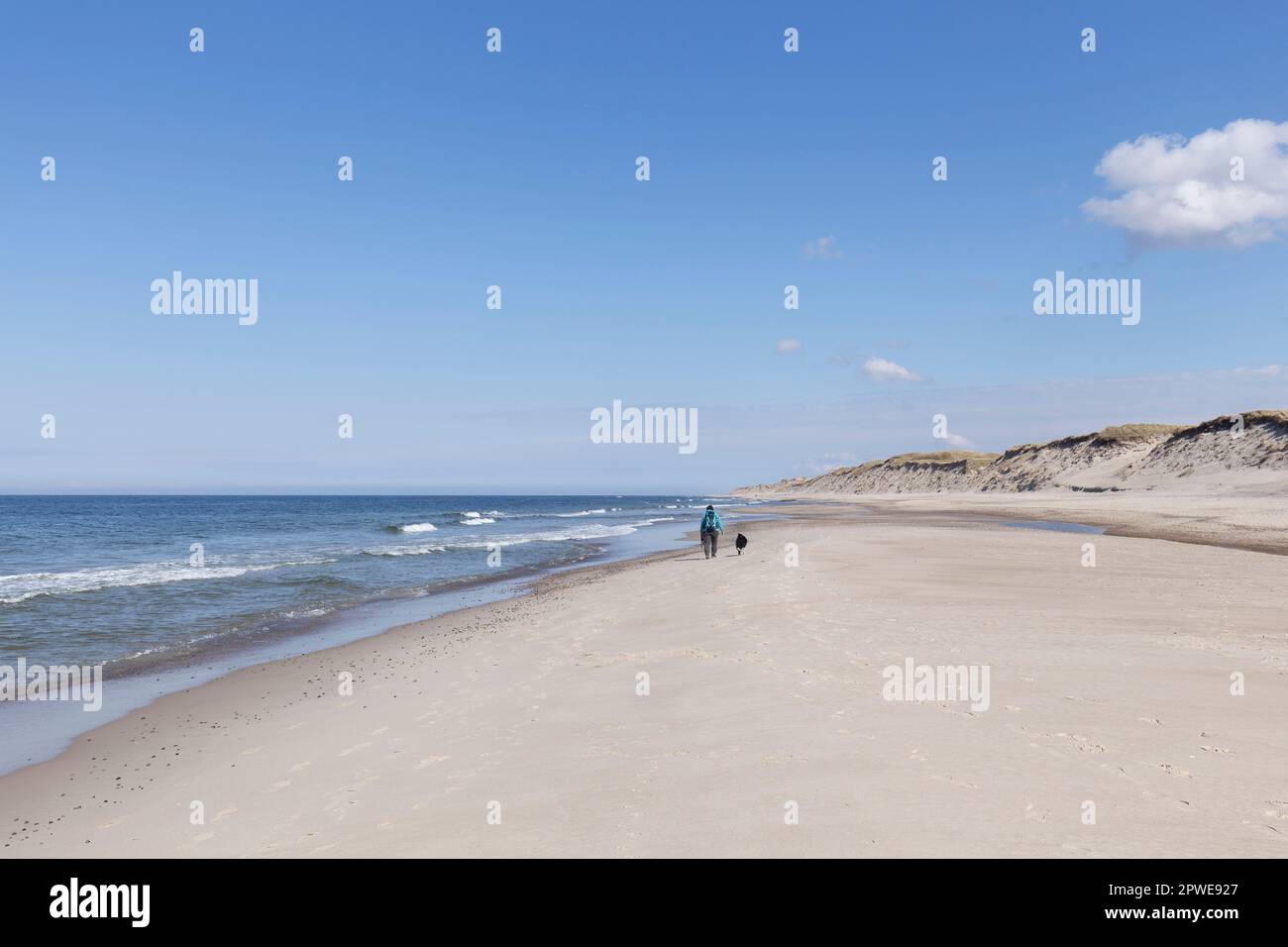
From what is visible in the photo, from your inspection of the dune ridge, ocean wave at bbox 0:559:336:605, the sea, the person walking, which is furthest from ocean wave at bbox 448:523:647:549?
the dune ridge

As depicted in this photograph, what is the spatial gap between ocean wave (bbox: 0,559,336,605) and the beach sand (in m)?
15.4

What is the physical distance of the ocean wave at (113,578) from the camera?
2367 centimetres

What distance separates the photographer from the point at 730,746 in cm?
712

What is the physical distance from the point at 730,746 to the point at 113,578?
29.1 m

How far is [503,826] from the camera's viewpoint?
18.7 ft

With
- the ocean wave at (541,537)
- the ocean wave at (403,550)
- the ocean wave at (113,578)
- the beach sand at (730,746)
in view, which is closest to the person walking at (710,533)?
the beach sand at (730,746)

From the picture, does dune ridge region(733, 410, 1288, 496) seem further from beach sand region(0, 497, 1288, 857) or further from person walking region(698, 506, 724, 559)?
beach sand region(0, 497, 1288, 857)

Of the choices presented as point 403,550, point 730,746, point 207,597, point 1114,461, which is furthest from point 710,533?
point 1114,461

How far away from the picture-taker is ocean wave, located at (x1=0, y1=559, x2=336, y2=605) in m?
23.7

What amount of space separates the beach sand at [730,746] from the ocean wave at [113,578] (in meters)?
15.4

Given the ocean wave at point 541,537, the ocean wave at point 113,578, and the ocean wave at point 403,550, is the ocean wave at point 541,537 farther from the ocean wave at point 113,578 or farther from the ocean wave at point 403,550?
the ocean wave at point 113,578

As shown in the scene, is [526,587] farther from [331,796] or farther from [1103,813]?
[1103,813]
